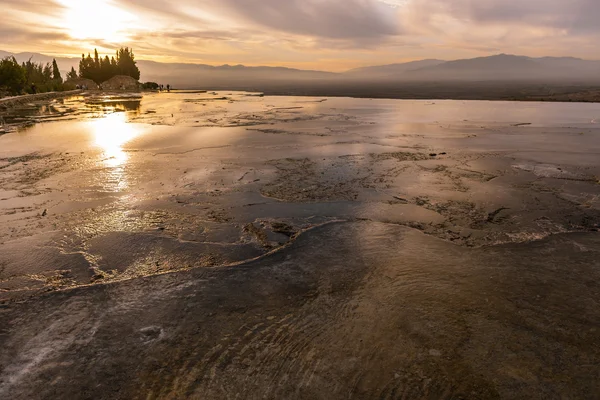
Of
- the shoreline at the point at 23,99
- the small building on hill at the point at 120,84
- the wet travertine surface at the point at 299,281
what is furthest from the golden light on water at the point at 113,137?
the small building on hill at the point at 120,84

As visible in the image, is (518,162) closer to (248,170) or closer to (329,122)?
(248,170)

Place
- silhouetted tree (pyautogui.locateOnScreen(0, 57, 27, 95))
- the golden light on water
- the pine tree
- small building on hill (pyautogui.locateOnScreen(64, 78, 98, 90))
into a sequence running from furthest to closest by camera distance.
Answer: small building on hill (pyautogui.locateOnScreen(64, 78, 98, 90)) < the pine tree < silhouetted tree (pyautogui.locateOnScreen(0, 57, 27, 95)) < the golden light on water

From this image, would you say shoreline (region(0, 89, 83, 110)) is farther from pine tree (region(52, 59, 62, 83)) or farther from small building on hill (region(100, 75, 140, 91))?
small building on hill (region(100, 75, 140, 91))

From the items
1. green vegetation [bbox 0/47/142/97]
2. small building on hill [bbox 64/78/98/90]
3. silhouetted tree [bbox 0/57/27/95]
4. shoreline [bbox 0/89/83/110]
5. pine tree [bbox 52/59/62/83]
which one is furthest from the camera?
small building on hill [bbox 64/78/98/90]

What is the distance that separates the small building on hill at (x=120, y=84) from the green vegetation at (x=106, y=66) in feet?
7.81

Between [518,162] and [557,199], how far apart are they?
162 inches

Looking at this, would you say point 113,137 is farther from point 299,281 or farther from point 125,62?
point 125,62

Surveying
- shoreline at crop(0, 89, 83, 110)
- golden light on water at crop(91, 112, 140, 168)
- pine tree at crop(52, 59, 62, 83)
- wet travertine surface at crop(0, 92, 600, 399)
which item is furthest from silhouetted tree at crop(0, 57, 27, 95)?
wet travertine surface at crop(0, 92, 600, 399)

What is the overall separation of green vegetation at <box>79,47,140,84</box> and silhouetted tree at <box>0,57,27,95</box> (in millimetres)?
37732

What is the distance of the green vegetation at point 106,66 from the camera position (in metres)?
78.8

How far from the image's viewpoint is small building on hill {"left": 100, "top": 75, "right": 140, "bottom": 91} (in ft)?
255

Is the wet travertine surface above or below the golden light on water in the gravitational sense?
below

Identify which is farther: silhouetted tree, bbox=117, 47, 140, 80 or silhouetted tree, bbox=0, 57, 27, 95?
silhouetted tree, bbox=117, 47, 140, 80

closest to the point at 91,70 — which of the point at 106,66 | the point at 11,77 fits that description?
the point at 106,66
